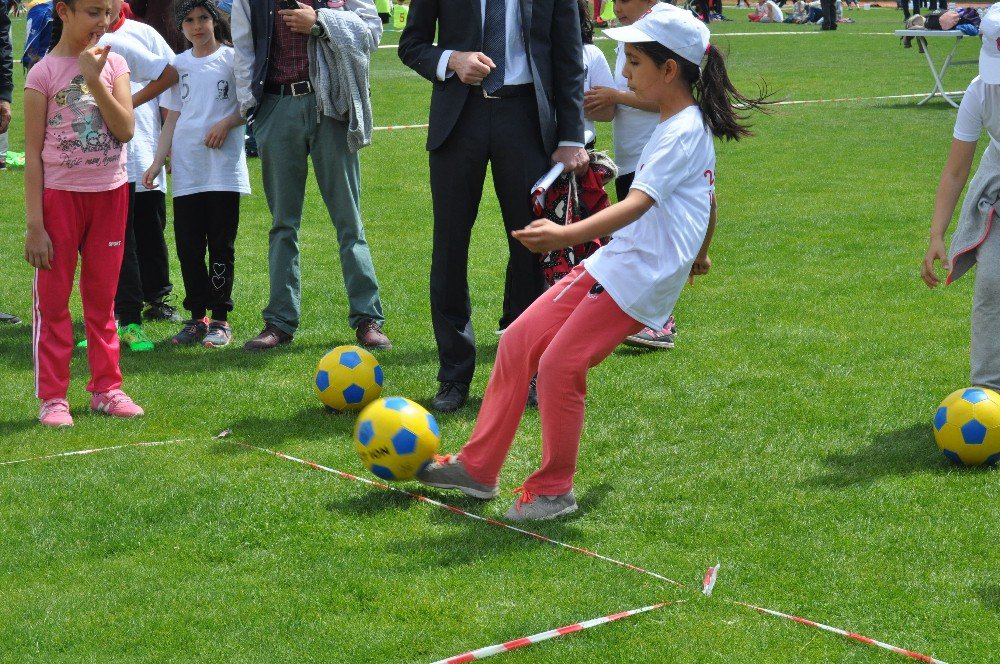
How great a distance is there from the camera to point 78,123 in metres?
5.77

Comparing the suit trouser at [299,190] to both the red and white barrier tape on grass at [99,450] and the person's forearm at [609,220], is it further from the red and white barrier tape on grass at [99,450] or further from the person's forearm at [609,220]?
the person's forearm at [609,220]

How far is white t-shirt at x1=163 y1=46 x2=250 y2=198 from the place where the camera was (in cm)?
729

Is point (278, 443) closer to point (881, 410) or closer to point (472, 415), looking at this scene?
point (472, 415)

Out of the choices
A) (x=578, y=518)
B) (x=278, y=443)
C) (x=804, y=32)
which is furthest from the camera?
(x=804, y=32)

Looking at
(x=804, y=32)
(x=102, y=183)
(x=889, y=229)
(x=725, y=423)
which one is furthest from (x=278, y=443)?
(x=804, y=32)

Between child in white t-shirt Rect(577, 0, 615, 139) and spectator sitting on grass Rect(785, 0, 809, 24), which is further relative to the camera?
spectator sitting on grass Rect(785, 0, 809, 24)

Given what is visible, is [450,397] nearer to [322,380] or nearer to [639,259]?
[322,380]

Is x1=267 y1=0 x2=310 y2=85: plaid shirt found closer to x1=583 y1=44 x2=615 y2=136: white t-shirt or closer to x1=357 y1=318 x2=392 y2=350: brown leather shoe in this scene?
x1=357 y1=318 x2=392 y2=350: brown leather shoe

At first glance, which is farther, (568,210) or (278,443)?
(568,210)

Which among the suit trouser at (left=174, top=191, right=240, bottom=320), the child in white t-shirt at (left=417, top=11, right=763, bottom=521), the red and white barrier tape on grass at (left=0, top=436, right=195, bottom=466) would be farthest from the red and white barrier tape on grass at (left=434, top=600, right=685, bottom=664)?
the suit trouser at (left=174, top=191, right=240, bottom=320)

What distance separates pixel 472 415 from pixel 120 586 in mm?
2235

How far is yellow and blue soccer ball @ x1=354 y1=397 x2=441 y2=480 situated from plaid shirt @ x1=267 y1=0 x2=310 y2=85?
284cm

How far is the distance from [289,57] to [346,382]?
85.1 inches

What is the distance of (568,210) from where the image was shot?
6.08 metres
